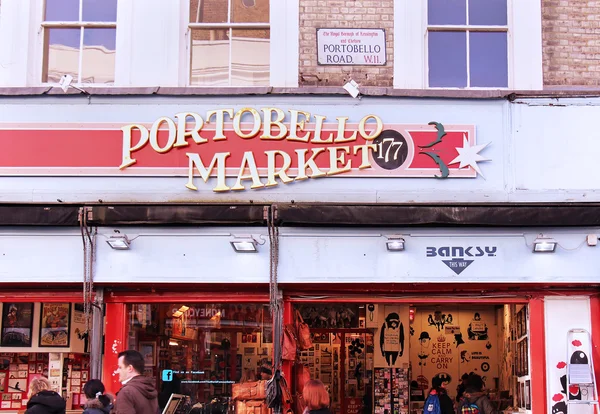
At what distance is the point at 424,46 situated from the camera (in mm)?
11305

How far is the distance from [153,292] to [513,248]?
14.2ft

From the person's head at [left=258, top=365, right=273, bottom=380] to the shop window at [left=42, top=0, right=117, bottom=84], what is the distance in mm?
4084

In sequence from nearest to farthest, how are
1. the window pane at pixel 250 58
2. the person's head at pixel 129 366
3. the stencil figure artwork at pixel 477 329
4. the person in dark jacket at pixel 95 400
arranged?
the person in dark jacket at pixel 95 400
the person's head at pixel 129 366
the window pane at pixel 250 58
the stencil figure artwork at pixel 477 329

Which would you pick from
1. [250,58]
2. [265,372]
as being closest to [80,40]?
[250,58]

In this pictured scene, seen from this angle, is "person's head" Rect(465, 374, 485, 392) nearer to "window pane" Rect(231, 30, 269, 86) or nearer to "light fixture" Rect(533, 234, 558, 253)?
"light fixture" Rect(533, 234, 558, 253)

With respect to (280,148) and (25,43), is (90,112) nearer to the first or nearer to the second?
(25,43)

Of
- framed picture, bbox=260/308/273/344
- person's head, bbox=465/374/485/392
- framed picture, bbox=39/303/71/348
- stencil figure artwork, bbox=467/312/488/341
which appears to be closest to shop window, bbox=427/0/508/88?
framed picture, bbox=260/308/273/344

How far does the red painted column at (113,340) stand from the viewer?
1070 centimetres

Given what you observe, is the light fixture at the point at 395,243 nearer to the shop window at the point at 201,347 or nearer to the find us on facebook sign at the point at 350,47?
the shop window at the point at 201,347

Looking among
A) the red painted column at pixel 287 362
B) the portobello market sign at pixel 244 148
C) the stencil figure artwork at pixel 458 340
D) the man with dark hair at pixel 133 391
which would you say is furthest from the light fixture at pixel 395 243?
the stencil figure artwork at pixel 458 340

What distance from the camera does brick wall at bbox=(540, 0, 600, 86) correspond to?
11062mm

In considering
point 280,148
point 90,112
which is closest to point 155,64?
point 90,112

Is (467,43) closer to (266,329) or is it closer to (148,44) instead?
(148,44)

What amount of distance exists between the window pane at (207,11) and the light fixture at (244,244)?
9.72 feet
